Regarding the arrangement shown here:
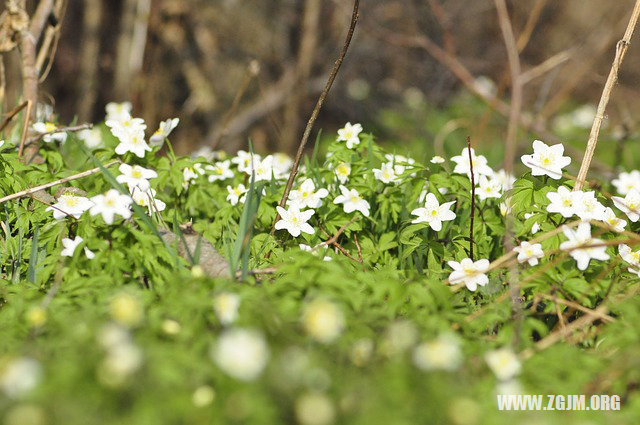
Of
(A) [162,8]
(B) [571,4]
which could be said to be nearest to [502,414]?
(A) [162,8]

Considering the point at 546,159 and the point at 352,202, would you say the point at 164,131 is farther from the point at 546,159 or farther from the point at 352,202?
the point at 546,159

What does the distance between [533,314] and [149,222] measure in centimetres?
122

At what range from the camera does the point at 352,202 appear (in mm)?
2273

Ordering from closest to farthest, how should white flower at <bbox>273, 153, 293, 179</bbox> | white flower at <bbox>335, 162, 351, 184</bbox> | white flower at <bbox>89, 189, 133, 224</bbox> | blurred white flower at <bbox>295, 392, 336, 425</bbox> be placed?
blurred white flower at <bbox>295, 392, 336, 425</bbox>
white flower at <bbox>89, 189, 133, 224</bbox>
white flower at <bbox>335, 162, 351, 184</bbox>
white flower at <bbox>273, 153, 293, 179</bbox>

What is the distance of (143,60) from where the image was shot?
5.92 meters

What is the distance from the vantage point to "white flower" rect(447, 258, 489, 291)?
6.34ft

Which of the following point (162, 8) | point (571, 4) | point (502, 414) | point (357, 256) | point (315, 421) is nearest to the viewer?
point (315, 421)

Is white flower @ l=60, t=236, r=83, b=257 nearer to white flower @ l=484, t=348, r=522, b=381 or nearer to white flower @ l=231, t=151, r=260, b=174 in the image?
white flower @ l=231, t=151, r=260, b=174

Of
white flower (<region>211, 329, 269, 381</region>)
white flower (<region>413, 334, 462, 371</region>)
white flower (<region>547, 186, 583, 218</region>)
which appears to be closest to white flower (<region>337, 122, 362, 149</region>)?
white flower (<region>547, 186, 583, 218</region>)

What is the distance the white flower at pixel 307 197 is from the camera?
90.5 inches

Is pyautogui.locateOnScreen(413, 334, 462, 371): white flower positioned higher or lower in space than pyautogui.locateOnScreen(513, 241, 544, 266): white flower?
lower

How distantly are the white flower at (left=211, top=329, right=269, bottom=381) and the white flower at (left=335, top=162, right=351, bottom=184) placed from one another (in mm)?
1406

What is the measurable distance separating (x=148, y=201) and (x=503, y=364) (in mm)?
1411

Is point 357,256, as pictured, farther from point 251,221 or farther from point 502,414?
point 502,414
